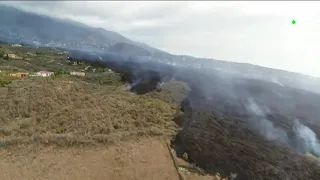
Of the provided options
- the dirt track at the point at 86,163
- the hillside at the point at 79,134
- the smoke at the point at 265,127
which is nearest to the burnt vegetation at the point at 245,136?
the smoke at the point at 265,127

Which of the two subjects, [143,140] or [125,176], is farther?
[143,140]

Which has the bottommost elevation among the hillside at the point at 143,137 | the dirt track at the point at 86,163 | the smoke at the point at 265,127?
the dirt track at the point at 86,163

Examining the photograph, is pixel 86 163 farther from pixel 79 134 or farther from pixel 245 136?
pixel 245 136

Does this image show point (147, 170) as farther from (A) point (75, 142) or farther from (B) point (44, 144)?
(B) point (44, 144)

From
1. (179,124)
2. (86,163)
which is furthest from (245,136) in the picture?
(86,163)

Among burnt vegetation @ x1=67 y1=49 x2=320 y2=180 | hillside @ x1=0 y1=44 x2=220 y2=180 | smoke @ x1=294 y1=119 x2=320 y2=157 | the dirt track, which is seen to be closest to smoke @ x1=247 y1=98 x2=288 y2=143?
burnt vegetation @ x1=67 y1=49 x2=320 y2=180

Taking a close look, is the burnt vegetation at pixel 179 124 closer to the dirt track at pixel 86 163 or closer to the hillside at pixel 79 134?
the hillside at pixel 79 134

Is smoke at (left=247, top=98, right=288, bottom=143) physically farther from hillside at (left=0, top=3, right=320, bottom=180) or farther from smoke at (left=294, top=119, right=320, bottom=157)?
smoke at (left=294, top=119, right=320, bottom=157)

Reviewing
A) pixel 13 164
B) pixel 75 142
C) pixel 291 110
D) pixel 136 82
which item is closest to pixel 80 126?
pixel 75 142
